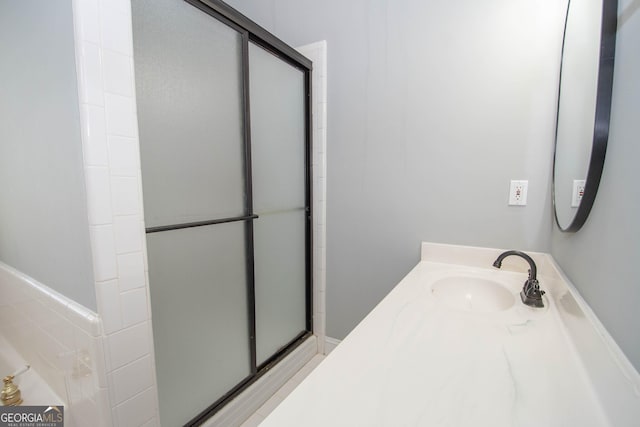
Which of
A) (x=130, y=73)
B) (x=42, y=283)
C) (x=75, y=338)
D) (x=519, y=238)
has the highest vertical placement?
(x=130, y=73)

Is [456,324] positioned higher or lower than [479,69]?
lower

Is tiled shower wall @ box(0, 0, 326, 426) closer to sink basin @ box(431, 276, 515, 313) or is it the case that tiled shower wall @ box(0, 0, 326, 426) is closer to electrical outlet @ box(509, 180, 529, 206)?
sink basin @ box(431, 276, 515, 313)

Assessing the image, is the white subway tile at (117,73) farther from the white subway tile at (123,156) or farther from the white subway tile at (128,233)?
the white subway tile at (128,233)

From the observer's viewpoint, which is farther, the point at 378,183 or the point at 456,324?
the point at 378,183

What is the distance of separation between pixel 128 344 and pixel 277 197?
989 mm

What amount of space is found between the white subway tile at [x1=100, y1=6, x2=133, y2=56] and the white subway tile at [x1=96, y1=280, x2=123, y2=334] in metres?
0.75

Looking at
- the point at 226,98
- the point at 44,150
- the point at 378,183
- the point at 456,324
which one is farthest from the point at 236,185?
the point at 456,324

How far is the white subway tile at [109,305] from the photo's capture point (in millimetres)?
876

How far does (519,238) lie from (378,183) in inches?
30.2

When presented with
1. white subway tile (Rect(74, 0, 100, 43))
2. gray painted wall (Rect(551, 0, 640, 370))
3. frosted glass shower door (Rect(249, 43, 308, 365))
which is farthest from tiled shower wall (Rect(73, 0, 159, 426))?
gray painted wall (Rect(551, 0, 640, 370))

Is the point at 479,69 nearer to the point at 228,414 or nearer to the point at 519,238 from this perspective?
the point at 519,238

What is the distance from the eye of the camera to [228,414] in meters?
1.38

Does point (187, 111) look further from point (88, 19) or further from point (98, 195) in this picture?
point (98, 195)

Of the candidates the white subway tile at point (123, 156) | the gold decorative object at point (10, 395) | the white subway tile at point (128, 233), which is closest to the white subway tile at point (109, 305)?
the white subway tile at point (128, 233)
